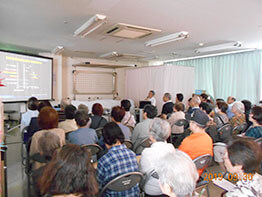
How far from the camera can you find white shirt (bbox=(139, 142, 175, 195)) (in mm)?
1807

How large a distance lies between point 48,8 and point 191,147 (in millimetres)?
2977

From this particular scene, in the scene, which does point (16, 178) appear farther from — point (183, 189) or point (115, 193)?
point (183, 189)

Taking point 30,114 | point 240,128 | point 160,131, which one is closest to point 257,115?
point 240,128

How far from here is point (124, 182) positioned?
1570 mm

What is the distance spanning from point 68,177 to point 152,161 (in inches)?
36.6

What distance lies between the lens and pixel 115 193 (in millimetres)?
1679

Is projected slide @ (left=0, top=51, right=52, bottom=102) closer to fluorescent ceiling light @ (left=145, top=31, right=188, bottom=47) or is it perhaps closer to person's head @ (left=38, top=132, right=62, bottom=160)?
fluorescent ceiling light @ (left=145, top=31, right=188, bottom=47)

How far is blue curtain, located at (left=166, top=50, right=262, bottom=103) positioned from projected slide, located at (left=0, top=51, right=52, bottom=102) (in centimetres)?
592

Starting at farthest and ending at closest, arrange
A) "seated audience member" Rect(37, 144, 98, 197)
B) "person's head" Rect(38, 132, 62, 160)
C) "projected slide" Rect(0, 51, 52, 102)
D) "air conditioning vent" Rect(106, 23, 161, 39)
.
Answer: "projected slide" Rect(0, 51, 52, 102) < "air conditioning vent" Rect(106, 23, 161, 39) < "person's head" Rect(38, 132, 62, 160) < "seated audience member" Rect(37, 144, 98, 197)

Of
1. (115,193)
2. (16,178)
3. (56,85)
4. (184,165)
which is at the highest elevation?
(56,85)

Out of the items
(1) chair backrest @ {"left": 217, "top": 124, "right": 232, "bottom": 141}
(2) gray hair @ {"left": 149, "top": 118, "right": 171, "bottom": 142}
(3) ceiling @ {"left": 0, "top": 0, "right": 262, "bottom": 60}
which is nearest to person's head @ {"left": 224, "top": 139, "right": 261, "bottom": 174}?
(2) gray hair @ {"left": 149, "top": 118, "right": 171, "bottom": 142}

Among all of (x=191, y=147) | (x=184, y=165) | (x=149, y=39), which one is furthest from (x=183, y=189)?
(x=149, y=39)

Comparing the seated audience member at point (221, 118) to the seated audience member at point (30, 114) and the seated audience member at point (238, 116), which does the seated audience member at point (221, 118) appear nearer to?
the seated audience member at point (238, 116)

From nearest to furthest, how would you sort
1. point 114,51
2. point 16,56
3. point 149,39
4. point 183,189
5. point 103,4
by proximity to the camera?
1. point 183,189
2. point 103,4
3. point 149,39
4. point 16,56
5. point 114,51
